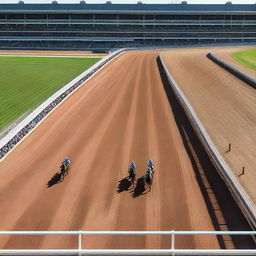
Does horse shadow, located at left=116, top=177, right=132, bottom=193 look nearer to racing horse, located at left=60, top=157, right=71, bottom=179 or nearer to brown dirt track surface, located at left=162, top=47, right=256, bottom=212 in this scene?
racing horse, located at left=60, top=157, right=71, bottom=179

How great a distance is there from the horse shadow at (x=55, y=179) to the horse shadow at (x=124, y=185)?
107 inches

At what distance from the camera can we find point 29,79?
41062 mm

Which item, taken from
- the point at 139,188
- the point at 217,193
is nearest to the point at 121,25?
the point at 139,188

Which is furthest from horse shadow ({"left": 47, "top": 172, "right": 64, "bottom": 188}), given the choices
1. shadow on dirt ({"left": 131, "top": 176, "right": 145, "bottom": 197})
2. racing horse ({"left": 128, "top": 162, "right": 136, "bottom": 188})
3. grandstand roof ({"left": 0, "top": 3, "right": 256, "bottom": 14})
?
grandstand roof ({"left": 0, "top": 3, "right": 256, "bottom": 14})

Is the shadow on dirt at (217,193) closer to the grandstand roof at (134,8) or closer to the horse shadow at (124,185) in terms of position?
the horse shadow at (124,185)

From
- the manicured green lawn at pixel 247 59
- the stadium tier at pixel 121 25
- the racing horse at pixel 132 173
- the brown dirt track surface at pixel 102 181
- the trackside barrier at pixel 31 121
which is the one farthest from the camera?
the stadium tier at pixel 121 25

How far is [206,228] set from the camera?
42.7 feet

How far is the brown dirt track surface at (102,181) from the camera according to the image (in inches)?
517

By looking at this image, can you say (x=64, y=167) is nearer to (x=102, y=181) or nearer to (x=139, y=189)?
(x=102, y=181)

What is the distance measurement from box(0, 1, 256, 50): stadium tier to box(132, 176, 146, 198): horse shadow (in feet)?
236

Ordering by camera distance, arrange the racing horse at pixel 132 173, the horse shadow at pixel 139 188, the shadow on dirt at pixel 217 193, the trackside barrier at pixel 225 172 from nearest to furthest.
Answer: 1. the shadow on dirt at pixel 217 193
2. the trackside barrier at pixel 225 172
3. the horse shadow at pixel 139 188
4. the racing horse at pixel 132 173

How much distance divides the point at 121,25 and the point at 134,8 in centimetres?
544

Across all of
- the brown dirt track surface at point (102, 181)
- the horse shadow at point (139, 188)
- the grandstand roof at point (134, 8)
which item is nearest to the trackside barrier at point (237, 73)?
the brown dirt track surface at point (102, 181)

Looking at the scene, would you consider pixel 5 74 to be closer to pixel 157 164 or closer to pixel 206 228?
pixel 157 164
